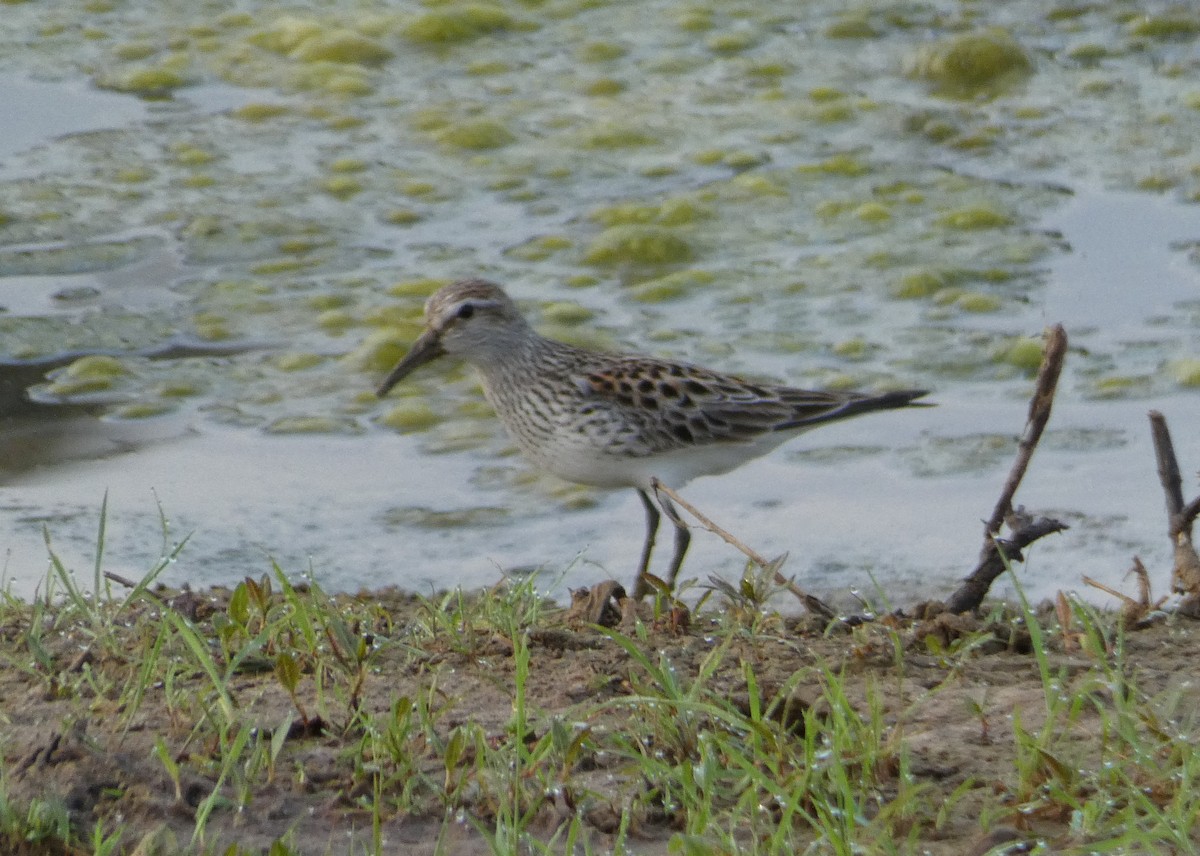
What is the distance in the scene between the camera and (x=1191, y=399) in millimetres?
5242

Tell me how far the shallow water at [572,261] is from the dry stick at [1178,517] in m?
0.81

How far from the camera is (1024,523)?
339 cm

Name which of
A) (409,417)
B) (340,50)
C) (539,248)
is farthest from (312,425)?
(340,50)

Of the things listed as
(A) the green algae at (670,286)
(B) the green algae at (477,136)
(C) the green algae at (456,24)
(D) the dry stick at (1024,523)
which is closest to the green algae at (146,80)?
(C) the green algae at (456,24)

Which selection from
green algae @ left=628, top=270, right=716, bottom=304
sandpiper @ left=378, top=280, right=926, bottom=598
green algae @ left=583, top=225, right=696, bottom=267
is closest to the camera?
sandpiper @ left=378, top=280, right=926, bottom=598

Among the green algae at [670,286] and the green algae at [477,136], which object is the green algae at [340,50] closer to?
the green algae at [477,136]

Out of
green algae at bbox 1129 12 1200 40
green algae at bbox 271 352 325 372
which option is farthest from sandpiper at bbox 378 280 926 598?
green algae at bbox 1129 12 1200 40

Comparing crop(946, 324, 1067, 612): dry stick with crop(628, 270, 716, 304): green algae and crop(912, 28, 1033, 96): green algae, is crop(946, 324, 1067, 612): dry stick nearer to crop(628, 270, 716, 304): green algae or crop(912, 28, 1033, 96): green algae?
crop(628, 270, 716, 304): green algae

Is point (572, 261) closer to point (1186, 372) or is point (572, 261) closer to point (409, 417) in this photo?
point (409, 417)

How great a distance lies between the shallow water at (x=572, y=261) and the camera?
4.80 meters

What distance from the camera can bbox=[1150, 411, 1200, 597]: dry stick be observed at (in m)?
3.45

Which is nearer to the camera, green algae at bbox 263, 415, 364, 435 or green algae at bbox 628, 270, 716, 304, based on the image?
green algae at bbox 263, 415, 364, 435

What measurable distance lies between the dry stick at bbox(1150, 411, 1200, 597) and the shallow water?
812mm

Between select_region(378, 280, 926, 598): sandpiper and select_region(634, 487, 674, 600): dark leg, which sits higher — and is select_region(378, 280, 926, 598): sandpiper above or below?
above
